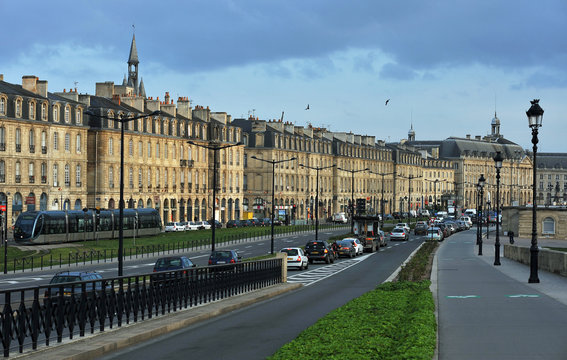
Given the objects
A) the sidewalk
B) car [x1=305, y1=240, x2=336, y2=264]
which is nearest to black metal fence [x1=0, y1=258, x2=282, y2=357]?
the sidewalk

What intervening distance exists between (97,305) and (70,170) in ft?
270

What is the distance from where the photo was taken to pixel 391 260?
6788cm

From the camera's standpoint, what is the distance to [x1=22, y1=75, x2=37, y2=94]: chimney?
95.4 meters

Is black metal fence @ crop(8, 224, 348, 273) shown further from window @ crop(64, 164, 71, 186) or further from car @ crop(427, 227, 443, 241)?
window @ crop(64, 164, 71, 186)

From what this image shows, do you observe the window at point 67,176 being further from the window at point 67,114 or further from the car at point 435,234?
the car at point 435,234

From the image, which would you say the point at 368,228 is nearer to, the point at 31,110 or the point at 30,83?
the point at 31,110

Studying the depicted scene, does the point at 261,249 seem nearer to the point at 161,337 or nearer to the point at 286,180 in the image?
the point at 161,337

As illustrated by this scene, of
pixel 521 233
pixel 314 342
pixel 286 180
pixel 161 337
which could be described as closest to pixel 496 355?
pixel 314 342

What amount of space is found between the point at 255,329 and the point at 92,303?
463 cm

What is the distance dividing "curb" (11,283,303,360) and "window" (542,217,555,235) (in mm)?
83157

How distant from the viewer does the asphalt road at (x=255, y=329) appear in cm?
1967

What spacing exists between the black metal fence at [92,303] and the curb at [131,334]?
25 centimetres

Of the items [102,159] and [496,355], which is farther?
[102,159]

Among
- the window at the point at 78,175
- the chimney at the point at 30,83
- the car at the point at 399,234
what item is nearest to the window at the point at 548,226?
the car at the point at 399,234
